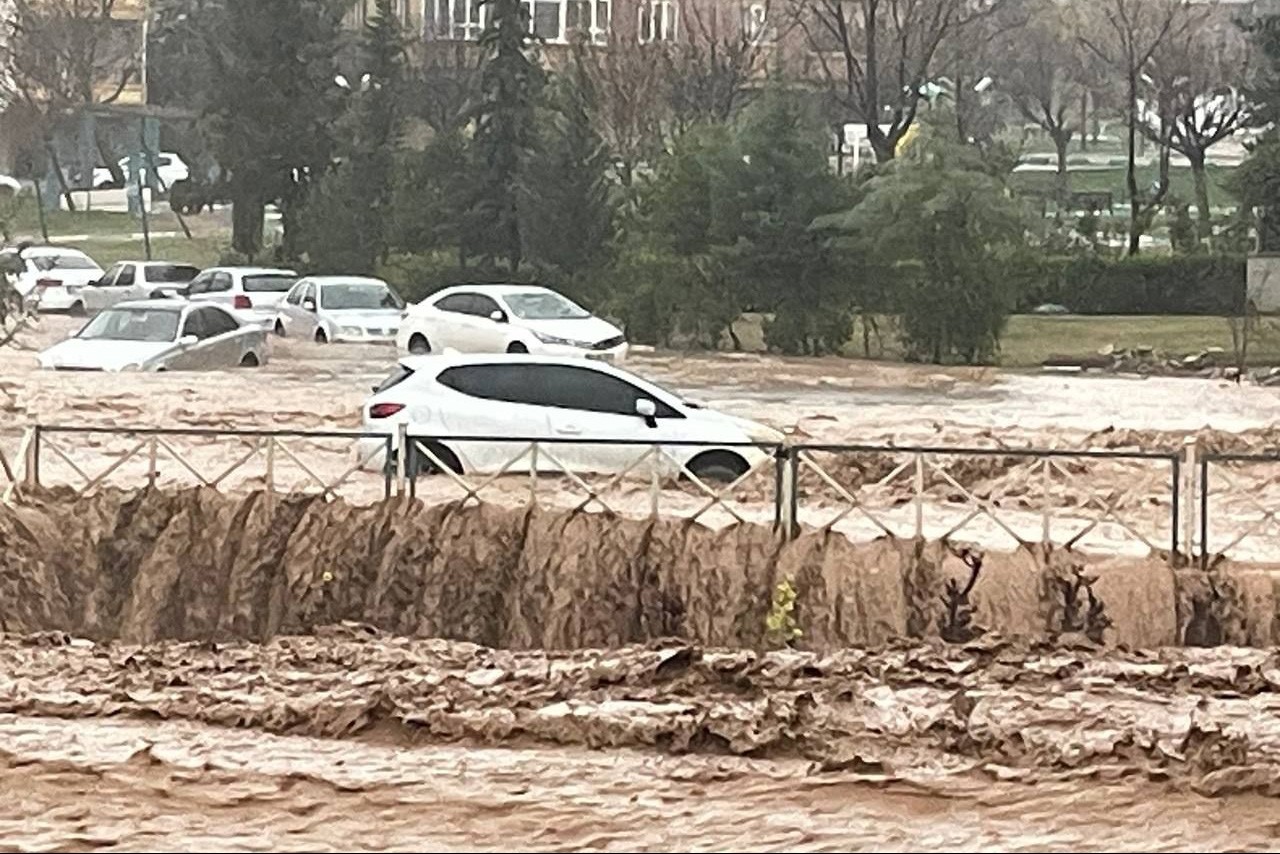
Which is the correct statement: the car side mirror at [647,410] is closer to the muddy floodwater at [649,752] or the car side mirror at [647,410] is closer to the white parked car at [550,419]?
the white parked car at [550,419]

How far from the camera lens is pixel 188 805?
32.3 ft

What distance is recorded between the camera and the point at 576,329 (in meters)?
29.0

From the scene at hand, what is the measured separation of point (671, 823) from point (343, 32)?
32.8 metres

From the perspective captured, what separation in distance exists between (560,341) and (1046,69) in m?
20.2

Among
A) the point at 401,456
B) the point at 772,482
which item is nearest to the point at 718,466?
the point at 772,482

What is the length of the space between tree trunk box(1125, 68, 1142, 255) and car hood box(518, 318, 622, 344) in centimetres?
1085

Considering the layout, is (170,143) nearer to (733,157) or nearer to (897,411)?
(733,157)

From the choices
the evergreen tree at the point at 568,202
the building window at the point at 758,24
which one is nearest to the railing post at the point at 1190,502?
the evergreen tree at the point at 568,202

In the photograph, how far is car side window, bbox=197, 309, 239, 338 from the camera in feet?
95.3

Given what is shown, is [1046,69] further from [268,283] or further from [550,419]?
[550,419]

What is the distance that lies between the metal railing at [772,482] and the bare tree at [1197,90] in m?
22.3

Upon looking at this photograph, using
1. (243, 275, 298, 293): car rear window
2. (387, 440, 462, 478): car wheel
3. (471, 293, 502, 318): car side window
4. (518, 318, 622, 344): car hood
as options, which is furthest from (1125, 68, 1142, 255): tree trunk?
(387, 440, 462, 478): car wheel

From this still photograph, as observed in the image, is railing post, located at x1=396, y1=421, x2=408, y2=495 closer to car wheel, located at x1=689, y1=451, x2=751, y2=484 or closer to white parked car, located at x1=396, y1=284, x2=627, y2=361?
car wheel, located at x1=689, y1=451, x2=751, y2=484

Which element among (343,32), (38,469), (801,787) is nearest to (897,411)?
(38,469)
